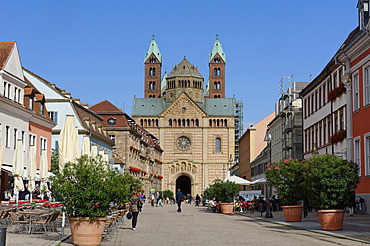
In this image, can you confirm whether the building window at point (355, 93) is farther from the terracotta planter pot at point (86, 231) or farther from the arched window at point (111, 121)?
the arched window at point (111, 121)

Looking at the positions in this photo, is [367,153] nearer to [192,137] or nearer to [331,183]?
[331,183]

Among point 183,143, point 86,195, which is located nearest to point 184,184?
point 183,143

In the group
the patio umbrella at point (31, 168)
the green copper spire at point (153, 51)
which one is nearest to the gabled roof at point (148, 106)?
the green copper spire at point (153, 51)

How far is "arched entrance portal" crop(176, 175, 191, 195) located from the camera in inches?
4751

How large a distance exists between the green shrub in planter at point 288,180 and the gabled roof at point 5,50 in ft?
56.6

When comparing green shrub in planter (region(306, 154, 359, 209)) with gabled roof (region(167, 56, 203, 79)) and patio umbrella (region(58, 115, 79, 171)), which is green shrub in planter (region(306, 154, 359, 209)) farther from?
gabled roof (region(167, 56, 203, 79))

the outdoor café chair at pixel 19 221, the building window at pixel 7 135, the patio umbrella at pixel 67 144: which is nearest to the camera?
the outdoor café chair at pixel 19 221

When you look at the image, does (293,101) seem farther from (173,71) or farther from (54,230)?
(173,71)

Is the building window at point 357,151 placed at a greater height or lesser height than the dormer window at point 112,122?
Result: lesser

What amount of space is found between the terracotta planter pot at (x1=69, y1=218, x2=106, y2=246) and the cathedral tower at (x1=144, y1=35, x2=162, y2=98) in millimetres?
115386

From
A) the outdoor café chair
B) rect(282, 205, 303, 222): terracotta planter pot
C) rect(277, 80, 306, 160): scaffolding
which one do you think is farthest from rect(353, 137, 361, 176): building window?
rect(277, 80, 306, 160): scaffolding

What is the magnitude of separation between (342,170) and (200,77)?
345ft

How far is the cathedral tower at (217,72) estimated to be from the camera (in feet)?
430

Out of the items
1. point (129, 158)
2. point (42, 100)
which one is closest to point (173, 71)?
point (129, 158)
